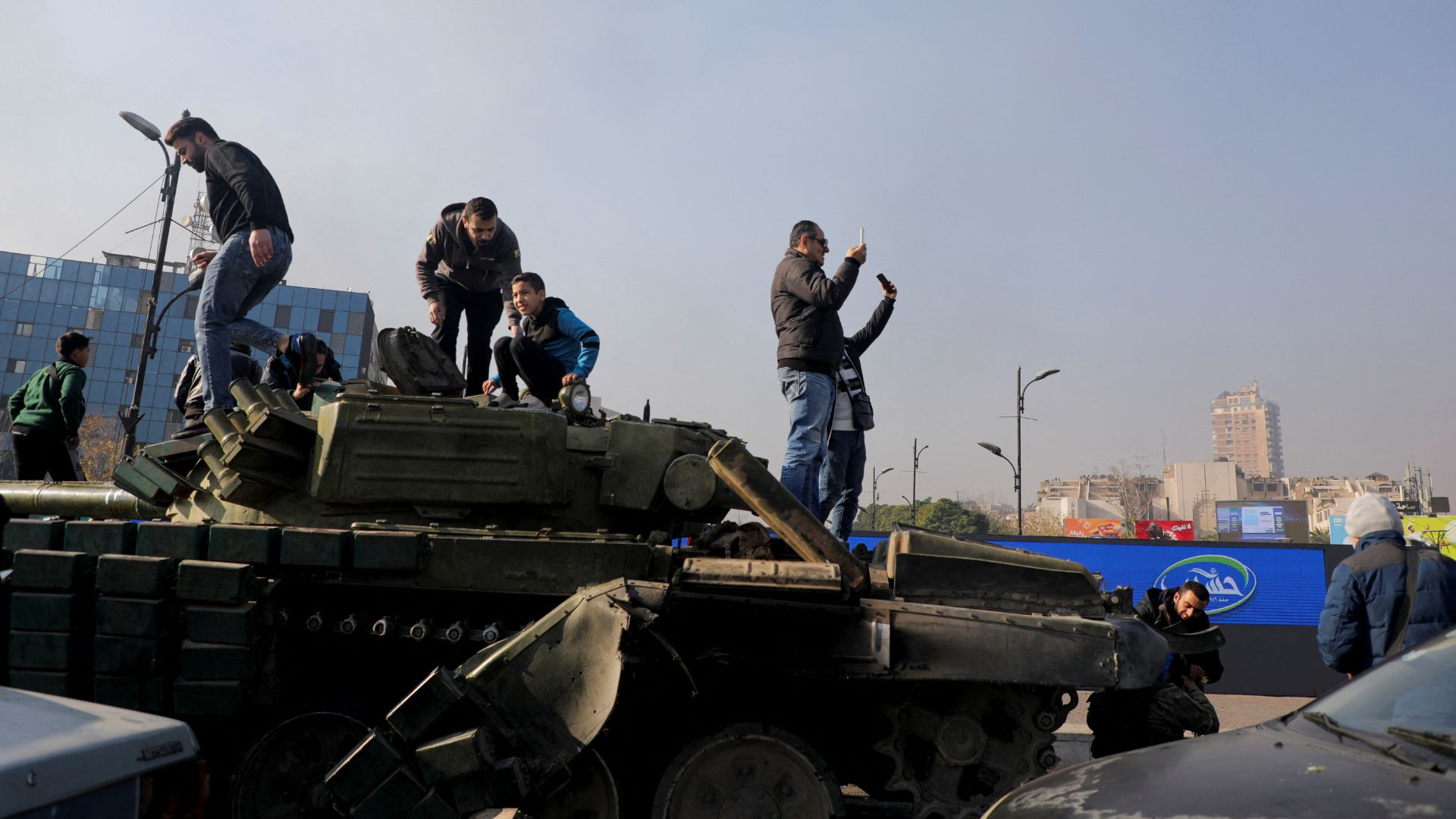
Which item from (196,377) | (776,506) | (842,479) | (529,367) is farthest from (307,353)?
(776,506)

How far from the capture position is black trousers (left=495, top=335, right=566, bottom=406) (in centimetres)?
704

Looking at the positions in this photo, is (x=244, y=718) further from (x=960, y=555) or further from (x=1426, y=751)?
(x=1426, y=751)

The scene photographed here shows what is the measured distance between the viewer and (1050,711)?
15.7 ft

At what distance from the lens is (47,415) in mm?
8297

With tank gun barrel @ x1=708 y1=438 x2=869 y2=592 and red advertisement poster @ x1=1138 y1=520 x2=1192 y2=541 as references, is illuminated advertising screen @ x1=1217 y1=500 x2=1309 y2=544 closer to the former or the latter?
red advertisement poster @ x1=1138 y1=520 x2=1192 y2=541

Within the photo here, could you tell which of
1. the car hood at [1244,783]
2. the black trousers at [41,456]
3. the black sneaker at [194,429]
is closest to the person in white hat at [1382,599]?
the car hood at [1244,783]

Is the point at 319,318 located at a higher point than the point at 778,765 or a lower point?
higher

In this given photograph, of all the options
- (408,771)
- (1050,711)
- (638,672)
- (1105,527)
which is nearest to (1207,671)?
(1050,711)

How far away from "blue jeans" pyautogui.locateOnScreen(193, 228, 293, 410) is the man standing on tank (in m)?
1.17

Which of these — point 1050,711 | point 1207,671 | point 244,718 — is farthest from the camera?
point 1207,671

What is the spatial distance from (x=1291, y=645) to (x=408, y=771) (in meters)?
10.4

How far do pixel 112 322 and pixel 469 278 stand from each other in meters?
76.9

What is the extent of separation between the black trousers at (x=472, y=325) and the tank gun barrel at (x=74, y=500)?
256 centimetres

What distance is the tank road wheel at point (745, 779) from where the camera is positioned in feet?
15.6
